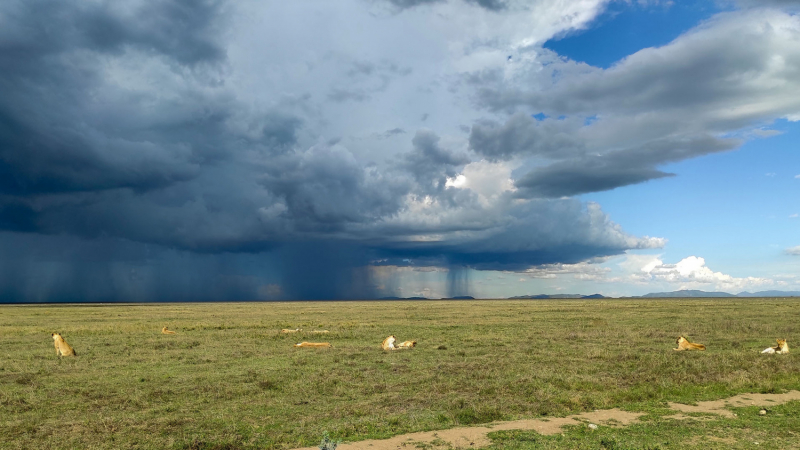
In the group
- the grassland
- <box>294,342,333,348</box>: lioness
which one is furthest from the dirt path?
<box>294,342,333,348</box>: lioness

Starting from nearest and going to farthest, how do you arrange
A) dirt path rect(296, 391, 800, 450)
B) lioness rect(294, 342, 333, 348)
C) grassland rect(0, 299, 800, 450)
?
1. dirt path rect(296, 391, 800, 450)
2. grassland rect(0, 299, 800, 450)
3. lioness rect(294, 342, 333, 348)

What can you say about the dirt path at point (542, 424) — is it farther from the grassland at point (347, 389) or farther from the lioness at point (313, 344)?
the lioness at point (313, 344)

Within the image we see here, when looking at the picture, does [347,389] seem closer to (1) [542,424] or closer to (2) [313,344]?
(1) [542,424]

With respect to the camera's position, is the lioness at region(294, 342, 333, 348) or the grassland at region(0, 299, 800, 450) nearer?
the grassland at region(0, 299, 800, 450)

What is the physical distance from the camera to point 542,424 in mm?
10453

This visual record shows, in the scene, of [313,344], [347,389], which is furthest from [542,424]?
[313,344]

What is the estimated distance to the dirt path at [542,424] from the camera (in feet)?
29.6

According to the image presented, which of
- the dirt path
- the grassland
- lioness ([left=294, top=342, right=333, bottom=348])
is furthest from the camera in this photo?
lioness ([left=294, top=342, right=333, bottom=348])

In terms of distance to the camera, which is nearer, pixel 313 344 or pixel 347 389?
pixel 347 389

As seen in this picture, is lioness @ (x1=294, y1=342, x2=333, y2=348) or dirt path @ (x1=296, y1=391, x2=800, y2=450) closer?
dirt path @ (x1=296, y1=391, x2=800, y2=450)

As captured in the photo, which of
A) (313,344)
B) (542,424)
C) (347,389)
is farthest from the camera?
(313,344)

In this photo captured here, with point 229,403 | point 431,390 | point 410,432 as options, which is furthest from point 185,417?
point 431,390

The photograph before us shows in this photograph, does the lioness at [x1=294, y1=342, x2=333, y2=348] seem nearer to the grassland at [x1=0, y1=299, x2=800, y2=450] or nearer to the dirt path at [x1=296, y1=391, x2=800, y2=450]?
the grassland at [x1=0, y1=299, x2=800, y2=450]

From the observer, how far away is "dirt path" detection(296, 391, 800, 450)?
29.6 ft
